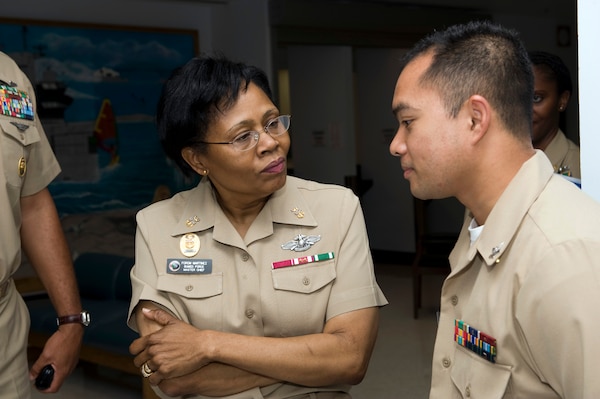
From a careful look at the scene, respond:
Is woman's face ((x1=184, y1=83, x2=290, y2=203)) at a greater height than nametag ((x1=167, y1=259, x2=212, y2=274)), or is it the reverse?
woman's face ((x1=184, y1=83, x2=290, y2=203))

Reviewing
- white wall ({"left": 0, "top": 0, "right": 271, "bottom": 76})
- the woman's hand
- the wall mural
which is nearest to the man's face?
the woman's hand

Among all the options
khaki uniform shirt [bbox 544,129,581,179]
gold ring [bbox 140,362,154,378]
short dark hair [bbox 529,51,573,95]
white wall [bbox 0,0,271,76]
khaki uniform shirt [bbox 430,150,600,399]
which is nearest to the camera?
khaki uniform shirt [bbox 430,150,600,399]

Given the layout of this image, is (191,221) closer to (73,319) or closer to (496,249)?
(73,319)

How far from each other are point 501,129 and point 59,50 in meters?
6.77

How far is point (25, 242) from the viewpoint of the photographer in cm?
249

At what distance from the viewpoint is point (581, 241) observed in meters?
1.31

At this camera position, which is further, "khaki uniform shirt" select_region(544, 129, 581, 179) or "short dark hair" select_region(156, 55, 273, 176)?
"khaki uniform shirt" select_region(544, 129, 581, 179)

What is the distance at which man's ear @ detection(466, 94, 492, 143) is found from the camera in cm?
152

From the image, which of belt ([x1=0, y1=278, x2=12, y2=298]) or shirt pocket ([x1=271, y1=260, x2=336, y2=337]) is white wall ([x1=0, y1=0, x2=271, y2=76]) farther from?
shirt pocket ([x1=271, y1=260, x2=336, y2=337])

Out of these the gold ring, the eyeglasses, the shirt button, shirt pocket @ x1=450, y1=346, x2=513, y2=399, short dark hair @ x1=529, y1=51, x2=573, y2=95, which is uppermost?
short dark hair @ x1=529, y1=51, x2=573, y2=95

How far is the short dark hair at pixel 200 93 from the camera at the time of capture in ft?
7.03

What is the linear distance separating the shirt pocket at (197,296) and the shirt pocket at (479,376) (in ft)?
2.48

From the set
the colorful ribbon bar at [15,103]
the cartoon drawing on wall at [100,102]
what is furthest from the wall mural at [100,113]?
the colorful ribbon bar at [15,103]

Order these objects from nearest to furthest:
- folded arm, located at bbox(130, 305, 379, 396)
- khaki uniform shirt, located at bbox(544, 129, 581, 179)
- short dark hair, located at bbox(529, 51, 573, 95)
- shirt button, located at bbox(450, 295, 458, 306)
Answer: shirt button, located at bbox(450, 295, 458, 306)
folded arm, located at bbox(130, 305, 379, 396)
khaki uniform shirt, located at bbox(544, 129, 581, 179)
short dark hair, located at bbox(529, 51, 573, 95)
